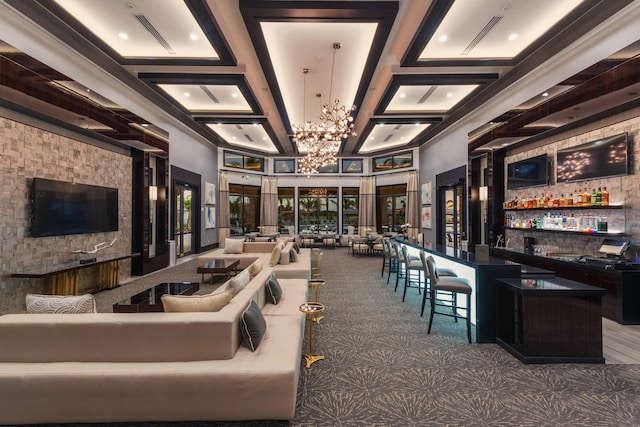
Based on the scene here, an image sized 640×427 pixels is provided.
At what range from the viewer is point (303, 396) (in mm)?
2453

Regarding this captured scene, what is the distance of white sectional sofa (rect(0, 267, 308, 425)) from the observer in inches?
78.1

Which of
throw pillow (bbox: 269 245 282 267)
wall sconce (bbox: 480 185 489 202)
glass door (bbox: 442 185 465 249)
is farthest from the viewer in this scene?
glass door (bbox: 442 185 465 249)

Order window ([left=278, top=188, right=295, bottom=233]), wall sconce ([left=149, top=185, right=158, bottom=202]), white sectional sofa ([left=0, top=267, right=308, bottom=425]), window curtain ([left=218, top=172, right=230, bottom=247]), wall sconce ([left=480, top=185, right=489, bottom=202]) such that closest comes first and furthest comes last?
1. white sectional sofa ([left=0, top=267, right=308, bottom=425])
2. wall sconce ([left=480, top=185, right=489, bottom=202])
3. wall sconce ([left=149, top=185, right=158, bottom=202])
4. window curtain ([left=218, top=172, right=230, bottom=247])
5. window ([left=278, top=188, right=295, bottom=233])

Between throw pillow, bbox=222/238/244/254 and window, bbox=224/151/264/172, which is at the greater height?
window, bbox=224/151/264/172

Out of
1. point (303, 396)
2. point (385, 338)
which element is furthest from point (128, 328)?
point (385, 338)

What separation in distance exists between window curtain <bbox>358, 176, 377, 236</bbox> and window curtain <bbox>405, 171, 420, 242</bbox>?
175 cm

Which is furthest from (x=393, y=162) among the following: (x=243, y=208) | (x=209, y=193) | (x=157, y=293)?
(x=157, y=293)

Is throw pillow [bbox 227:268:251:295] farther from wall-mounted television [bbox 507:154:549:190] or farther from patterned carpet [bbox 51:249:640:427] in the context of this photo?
wall-mounted television [bbox 507:154:549:190]

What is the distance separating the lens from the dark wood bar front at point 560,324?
2971 millimetres

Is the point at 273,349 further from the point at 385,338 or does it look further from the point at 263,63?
the point at 263,63

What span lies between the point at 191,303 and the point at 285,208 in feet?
36.6

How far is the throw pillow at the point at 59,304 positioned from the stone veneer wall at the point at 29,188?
270cm

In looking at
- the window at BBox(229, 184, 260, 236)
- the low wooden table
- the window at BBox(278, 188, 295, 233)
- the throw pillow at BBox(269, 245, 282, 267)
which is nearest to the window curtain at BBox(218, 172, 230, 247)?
the window at BBox(229, 184, 260, 236)

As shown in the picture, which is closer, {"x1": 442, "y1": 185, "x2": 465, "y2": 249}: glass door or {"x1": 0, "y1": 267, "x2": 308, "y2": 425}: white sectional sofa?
{"x1": 0, "y1": 267, "x2": 308, "y2": 425}: white sectional sofa
